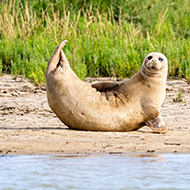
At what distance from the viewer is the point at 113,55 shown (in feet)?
29.2

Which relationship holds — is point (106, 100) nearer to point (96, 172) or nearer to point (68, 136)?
point (68, 136)

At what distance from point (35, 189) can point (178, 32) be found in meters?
10.3

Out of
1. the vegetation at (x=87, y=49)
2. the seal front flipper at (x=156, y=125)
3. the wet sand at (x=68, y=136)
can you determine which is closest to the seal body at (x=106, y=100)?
the seal front flipper at (x=156, y=125)

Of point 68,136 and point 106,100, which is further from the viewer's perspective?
point 106,100

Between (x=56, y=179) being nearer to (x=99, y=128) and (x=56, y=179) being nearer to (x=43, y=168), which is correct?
(x=43, y=168)

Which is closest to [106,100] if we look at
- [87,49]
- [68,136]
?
[68,136]

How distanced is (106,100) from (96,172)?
143cm

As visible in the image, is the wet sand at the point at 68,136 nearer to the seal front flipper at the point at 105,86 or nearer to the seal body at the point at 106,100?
the seal body at the point at 106,100

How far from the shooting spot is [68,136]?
16.0 feet

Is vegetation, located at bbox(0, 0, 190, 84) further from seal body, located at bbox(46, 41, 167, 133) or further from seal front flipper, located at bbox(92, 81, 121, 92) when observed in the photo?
seal body, located at bbox(46, 41, 167, 133)

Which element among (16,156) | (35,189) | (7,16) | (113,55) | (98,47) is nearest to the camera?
(35,189)

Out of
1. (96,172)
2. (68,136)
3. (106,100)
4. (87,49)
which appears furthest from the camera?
(87,49)

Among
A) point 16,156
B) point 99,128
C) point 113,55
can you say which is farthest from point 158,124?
point 113,55

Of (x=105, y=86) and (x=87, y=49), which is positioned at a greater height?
(x=105, y=86)
